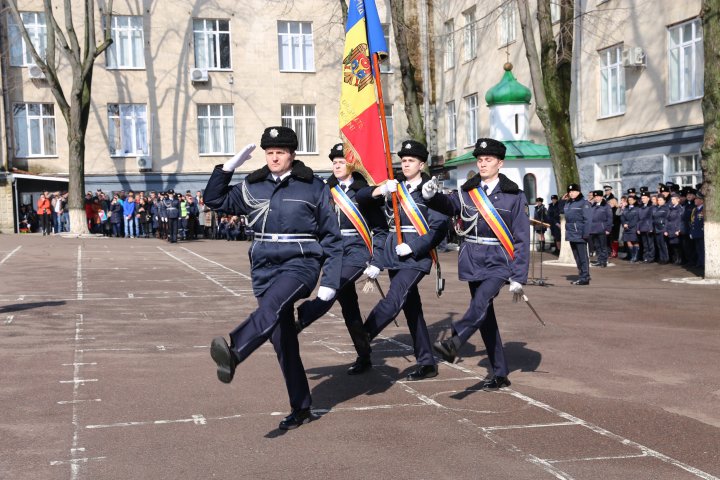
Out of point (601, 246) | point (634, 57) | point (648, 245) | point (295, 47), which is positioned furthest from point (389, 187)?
point (295, 47)

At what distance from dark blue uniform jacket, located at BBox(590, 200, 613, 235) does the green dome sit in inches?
426

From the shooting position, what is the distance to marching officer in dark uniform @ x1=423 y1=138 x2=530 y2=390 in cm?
752

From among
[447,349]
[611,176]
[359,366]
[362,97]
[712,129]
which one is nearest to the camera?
[447,349]

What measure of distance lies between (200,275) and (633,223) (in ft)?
35.2

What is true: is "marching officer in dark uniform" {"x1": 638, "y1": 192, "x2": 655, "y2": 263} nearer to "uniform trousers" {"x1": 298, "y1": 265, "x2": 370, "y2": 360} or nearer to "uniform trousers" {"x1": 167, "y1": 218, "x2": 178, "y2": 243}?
"uniform trousers" {"x1": 298, "y1": 265, "x2": 370, "y2": 360}

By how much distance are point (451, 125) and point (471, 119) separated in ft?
8.61

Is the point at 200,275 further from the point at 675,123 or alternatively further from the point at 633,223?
the point at 675,123

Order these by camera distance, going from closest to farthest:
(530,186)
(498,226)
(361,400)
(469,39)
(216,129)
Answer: (361,400), (498,226), (530,186), (469,39), (216,129)

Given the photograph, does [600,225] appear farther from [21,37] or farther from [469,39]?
[21,37]

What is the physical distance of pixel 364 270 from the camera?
837cm

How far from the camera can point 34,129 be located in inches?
1508

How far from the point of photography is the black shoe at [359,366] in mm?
8320

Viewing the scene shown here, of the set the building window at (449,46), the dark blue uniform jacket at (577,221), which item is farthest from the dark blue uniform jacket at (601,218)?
the building window at (449,46)

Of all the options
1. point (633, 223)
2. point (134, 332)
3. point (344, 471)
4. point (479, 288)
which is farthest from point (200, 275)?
point (344, 471)
